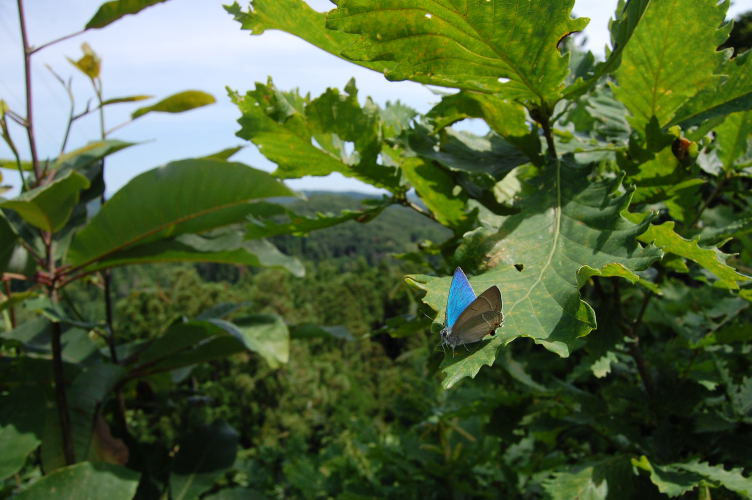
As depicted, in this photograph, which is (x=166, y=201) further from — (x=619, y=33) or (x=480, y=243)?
(x=619, y=33)

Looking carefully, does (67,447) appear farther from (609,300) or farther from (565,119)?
(565,119)

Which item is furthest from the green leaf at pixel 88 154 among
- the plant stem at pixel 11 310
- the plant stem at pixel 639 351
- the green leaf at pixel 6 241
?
the plant stem at pixel 639 351

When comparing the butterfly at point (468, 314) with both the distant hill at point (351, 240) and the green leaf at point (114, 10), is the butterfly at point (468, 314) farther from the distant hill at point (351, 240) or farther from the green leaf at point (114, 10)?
the distant hill at point (351, 240)

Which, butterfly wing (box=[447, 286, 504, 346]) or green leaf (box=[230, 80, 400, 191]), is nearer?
butterfly wing (box=[447, 286, 504, 346])

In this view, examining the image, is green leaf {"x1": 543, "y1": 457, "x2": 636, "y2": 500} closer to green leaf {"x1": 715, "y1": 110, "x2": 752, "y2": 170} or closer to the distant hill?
green leaf {"x1": 715, "y1": 110, "x2": 752, "y2": 170}

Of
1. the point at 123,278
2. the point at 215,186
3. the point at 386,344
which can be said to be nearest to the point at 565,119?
the point at 215,186

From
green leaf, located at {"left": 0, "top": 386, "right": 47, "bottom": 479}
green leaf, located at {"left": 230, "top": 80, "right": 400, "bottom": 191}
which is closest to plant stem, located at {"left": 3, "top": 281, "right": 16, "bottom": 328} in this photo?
green leaf, located at {"left": 0, "top": 386, "right": 47, "bottom": 479}

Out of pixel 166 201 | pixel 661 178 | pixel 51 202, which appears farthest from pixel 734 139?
pixel 51 202
